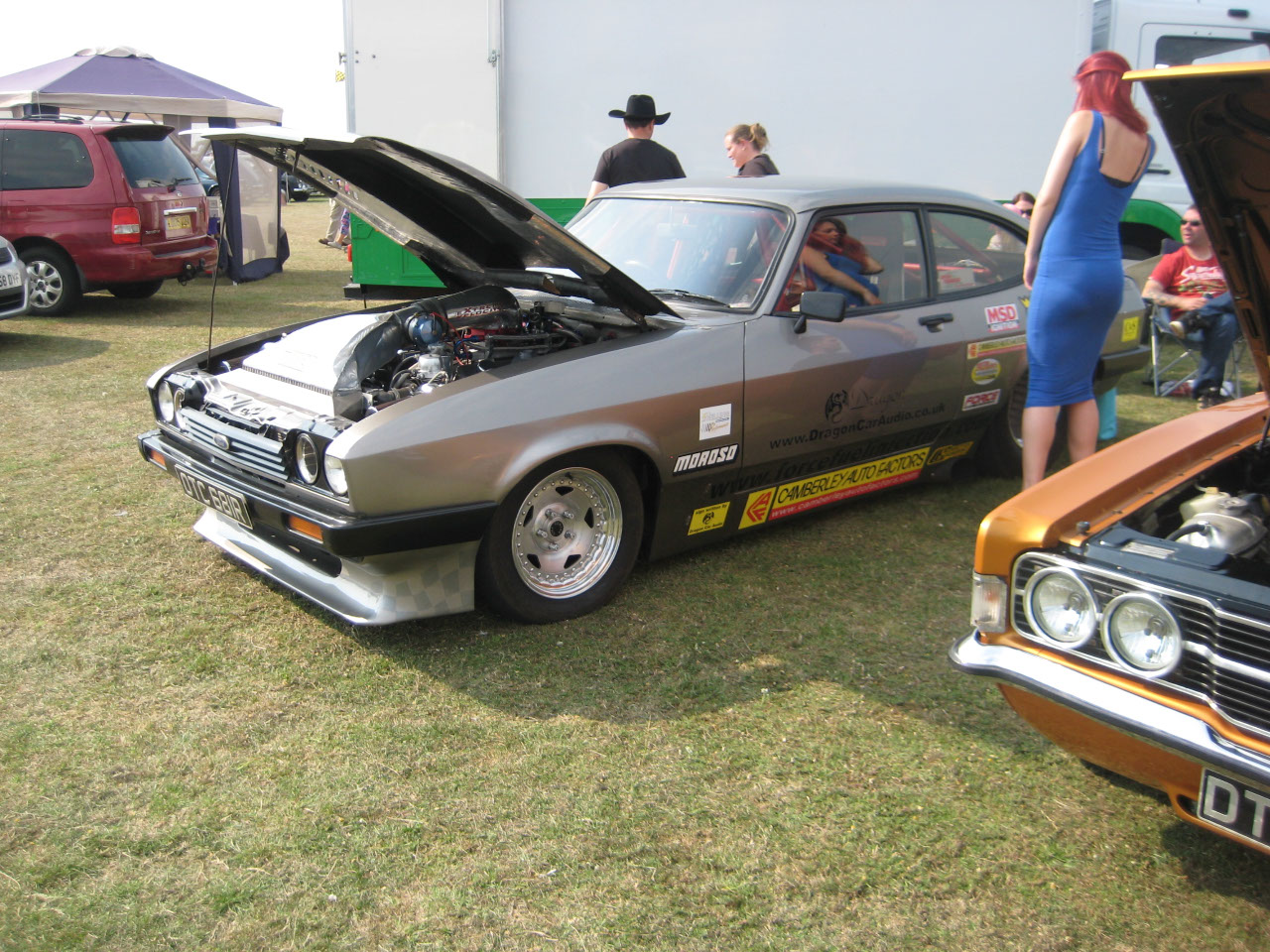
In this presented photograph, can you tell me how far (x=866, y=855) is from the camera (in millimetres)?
2537

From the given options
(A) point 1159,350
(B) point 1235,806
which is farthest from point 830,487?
(A) point 1159,350

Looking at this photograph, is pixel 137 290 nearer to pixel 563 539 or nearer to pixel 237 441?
pixel 237 441

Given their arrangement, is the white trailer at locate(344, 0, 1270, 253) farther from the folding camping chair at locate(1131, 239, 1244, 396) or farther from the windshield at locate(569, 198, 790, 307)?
the windshield at locate(569, 198, 790, 307)

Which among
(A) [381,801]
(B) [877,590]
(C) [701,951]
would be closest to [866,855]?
(C) [701,951]

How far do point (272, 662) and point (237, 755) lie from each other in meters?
0.55

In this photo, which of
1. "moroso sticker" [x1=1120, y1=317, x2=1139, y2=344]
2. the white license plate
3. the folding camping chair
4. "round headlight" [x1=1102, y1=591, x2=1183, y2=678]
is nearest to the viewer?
"round headlight" [x1=1102, y1=591, x2=1183, y2=678]

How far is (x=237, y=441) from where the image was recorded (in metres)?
3.58

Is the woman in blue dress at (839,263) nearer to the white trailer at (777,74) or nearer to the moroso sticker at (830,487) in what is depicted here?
the moroso sticker at (830,487)

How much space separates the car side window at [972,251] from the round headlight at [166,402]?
327cm

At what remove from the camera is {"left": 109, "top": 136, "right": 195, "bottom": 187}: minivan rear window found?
10164 millimetres

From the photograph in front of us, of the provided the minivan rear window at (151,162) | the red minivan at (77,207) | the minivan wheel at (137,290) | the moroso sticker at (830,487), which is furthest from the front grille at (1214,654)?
the minivan wheel at (137,290)

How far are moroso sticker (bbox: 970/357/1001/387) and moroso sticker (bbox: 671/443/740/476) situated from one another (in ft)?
4.93

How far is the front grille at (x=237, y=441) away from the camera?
3.42 meters

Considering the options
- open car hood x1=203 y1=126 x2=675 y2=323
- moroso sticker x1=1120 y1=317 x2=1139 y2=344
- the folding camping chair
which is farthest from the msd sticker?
the folding camping chair
